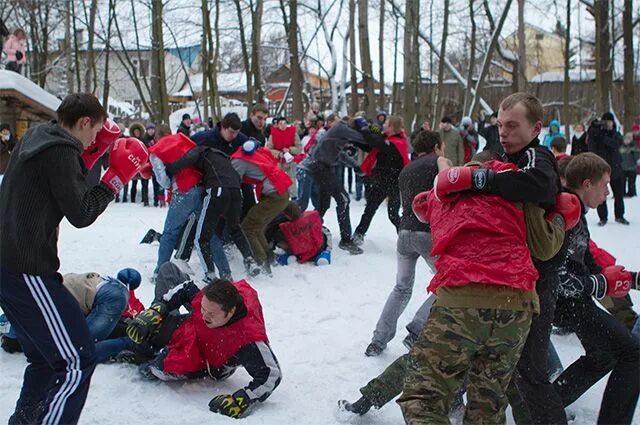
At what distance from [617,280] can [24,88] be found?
15.5 meters

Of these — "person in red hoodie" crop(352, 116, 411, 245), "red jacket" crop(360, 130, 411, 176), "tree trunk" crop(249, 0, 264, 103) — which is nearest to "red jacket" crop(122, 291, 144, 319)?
"person in red hoodie" crop(352, 116, 411, 245)

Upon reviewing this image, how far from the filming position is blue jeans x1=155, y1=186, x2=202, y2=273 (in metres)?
6.59

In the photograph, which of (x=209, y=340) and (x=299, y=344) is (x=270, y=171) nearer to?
(x=299, y=344)

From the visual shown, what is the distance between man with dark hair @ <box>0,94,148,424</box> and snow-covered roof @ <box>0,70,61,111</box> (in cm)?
1353

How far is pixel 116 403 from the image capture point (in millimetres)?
3852

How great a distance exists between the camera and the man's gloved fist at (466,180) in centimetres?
264

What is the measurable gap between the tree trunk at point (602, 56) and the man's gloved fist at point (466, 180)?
56.4 ft

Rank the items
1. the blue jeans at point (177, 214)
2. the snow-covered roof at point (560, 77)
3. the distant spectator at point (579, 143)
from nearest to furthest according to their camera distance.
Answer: the blue jeans at point (177, 214) → the distant spectator at point (579, 143) → the snow-covered roof at point (560, 77)

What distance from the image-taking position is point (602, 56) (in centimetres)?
1952

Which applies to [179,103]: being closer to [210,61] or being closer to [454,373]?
[210,61]

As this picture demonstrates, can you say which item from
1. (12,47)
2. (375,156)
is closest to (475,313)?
(375,156)

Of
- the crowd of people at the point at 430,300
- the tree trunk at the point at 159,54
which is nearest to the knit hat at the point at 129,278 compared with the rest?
the crowd of people at the point at 430,300

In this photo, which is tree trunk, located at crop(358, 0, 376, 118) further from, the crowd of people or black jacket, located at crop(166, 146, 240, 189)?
the crowd of people

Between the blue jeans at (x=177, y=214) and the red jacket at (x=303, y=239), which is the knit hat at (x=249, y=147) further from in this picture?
the red jacket at (x=303, y=239)
